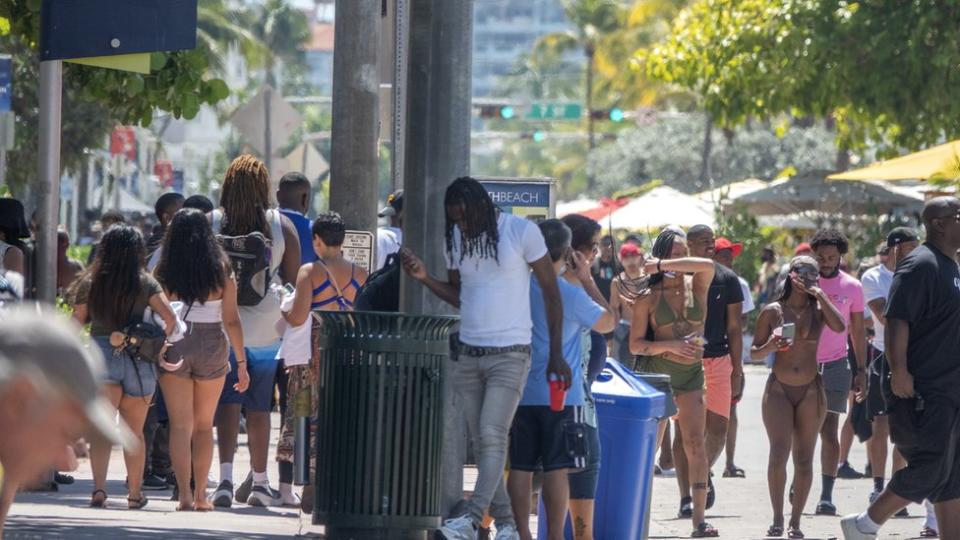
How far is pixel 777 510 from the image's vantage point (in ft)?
35.8

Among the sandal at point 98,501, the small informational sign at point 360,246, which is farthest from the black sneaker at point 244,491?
the small informational sign at point 360,246

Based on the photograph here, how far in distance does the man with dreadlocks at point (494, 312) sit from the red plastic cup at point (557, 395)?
34mm

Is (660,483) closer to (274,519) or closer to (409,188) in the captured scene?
(274,519)

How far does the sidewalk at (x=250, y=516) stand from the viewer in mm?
8977

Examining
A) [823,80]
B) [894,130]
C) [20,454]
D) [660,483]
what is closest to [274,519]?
[660,483]

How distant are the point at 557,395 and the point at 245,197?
293cm

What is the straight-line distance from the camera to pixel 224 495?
10.8 meters

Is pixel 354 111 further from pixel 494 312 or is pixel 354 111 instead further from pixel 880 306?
pixel 494 312

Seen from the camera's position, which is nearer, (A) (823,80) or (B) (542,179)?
(B) (542,179)

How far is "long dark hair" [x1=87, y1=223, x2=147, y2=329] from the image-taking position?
9.86 meters

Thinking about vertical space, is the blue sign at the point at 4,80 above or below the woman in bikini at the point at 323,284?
above

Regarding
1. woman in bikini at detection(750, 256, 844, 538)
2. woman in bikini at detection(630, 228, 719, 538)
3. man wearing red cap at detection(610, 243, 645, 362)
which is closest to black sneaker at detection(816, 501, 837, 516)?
woman in bikini at detection(750, 256, 844, 538)

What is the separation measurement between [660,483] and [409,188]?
6045 mm

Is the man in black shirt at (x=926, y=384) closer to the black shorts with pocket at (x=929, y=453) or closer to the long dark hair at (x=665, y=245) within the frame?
the black shorts with pocket at (x=929, y=453)
